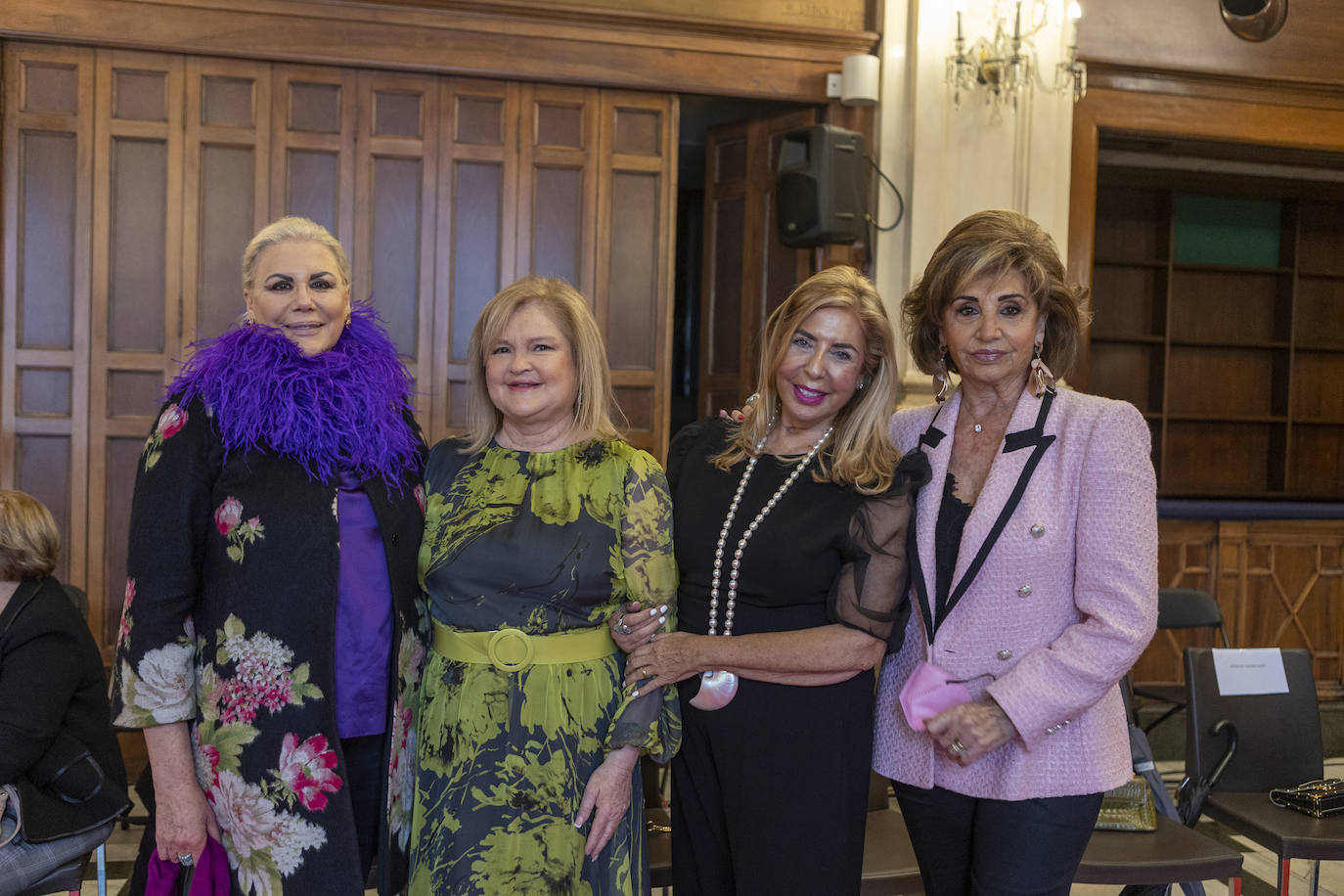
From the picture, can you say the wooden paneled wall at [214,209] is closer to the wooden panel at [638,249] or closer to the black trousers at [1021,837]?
the wooden panel at [638,249]

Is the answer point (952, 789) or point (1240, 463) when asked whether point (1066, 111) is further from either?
point (1240, 463)

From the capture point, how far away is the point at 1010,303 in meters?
1.72

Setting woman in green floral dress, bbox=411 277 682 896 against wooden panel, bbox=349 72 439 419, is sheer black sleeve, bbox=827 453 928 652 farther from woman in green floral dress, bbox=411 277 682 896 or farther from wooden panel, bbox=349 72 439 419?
wooden panel, bbox=349 72 439 419

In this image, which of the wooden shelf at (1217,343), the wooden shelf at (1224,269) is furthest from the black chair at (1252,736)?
the wooden shelf at (1224,269)

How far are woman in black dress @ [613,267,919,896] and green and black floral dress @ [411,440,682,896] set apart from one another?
0.08 meters

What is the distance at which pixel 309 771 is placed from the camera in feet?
5.67

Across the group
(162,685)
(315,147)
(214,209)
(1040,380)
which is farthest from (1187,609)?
(214,209)

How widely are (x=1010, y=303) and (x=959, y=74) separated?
3.27 meters

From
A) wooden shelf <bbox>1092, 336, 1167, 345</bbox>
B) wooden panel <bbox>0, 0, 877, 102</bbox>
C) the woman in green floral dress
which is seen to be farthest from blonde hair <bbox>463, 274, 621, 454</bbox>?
wooden shelf <bbox>1092, 336, 1167, 345</bbox>

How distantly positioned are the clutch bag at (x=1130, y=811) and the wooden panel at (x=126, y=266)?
3792 millimetres

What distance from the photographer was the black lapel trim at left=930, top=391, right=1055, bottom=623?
1.67m

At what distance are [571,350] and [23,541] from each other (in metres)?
1.42

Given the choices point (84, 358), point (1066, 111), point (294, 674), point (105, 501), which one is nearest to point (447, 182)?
point (84, 358)

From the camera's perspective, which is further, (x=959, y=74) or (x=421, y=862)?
(x=959, y=74)
